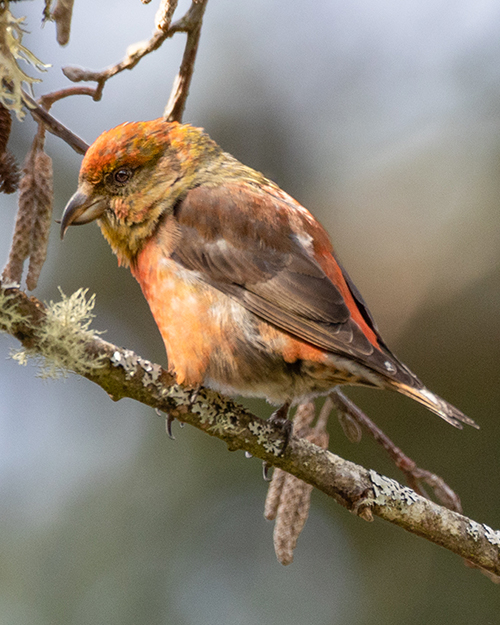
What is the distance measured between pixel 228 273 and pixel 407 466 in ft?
2.75

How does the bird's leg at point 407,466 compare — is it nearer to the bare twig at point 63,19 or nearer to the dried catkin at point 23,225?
the dried catkin at point 23,225

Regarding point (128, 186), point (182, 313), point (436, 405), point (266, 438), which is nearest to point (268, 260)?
point (182, 313)

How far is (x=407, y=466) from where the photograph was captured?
2.11 meters

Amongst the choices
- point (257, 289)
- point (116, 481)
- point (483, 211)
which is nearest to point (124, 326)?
point (116, 481)

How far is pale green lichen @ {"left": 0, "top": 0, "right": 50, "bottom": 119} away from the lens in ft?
4.66

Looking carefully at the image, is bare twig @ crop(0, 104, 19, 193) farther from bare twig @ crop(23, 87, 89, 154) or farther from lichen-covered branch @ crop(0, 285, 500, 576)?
lichen-covered branch @ crop(0, 285, 500, 576)

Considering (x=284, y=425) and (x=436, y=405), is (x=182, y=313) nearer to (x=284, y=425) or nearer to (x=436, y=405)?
(x=284, y=425)

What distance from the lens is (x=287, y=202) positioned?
97.3 inches

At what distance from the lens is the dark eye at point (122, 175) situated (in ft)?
7.72

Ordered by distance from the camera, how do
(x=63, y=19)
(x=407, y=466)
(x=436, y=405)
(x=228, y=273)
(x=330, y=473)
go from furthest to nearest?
(x=228, y=273), (x=407, y=466), (x=330, y=473), (x=436, y=405), (x=63, y=19)

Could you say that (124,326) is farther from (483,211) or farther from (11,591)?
(483,211)

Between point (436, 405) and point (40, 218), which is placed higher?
point (40, 218)

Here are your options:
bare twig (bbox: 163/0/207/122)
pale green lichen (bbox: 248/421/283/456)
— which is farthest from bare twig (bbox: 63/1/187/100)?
pale green lichen (bbox: 248/421/283/456)

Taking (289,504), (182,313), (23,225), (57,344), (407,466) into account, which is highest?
(23,225)
